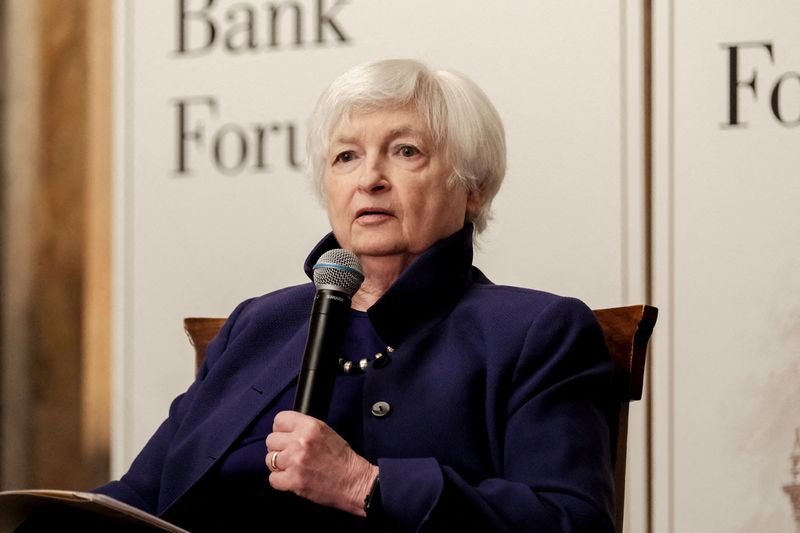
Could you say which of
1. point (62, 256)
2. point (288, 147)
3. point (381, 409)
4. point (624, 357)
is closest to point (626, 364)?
point (624, 357)

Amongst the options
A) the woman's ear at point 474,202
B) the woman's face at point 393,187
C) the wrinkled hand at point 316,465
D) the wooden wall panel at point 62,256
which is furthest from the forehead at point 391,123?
the wooden wall panel at point 62,256

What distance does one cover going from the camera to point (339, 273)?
1.76m

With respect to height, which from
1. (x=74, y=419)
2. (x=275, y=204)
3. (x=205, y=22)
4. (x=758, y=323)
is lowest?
(x=74, y=419)

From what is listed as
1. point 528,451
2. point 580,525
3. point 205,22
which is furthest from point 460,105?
point 205,22

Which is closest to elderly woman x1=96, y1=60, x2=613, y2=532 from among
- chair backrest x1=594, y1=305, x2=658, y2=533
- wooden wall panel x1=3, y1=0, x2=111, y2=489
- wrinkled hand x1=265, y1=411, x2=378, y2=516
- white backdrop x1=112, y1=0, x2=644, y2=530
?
wrinkled hand x1=265, y1=411, x2=378, y2=516

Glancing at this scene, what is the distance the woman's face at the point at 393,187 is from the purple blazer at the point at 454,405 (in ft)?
0.22

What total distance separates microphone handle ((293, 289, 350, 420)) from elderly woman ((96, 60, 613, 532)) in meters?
0.03

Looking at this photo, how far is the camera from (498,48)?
290 centimetres

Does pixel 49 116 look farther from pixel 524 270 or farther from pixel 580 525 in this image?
pixel 580 525

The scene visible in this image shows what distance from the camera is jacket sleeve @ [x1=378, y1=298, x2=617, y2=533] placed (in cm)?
169

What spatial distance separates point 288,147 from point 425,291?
3.90 feet

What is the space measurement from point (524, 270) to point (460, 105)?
82 cm

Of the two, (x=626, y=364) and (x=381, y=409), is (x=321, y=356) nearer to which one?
(x=381, y=409)

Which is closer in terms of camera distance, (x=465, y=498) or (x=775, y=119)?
(x=465, y=498)
